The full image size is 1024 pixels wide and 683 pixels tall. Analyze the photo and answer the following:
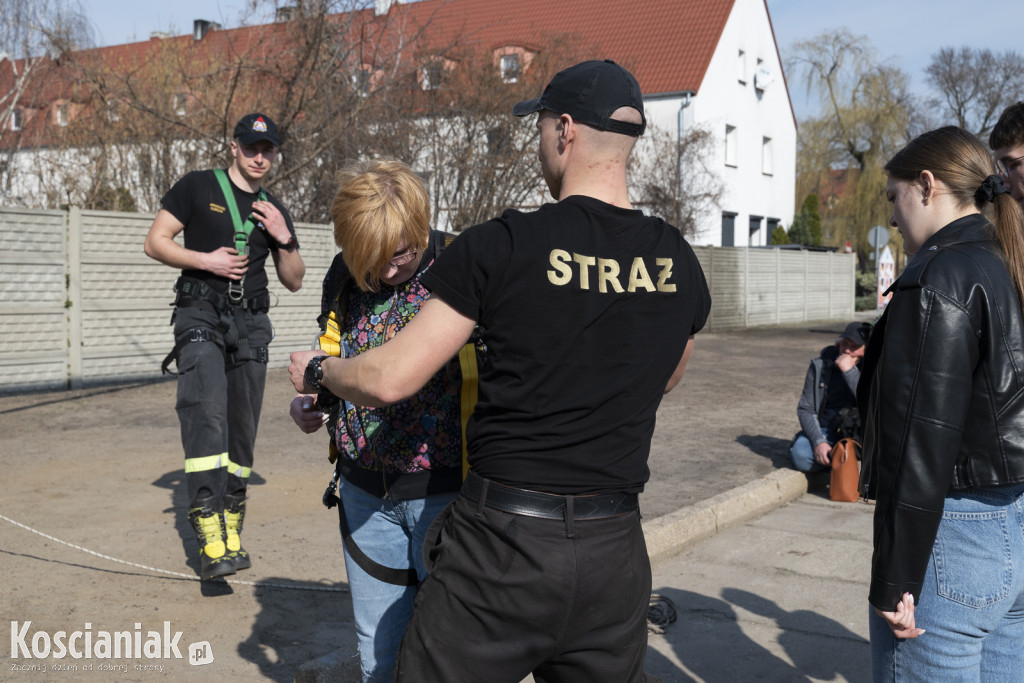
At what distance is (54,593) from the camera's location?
4352 mm

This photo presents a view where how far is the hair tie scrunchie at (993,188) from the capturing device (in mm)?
2369

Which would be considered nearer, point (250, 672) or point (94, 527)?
point (250, 672)

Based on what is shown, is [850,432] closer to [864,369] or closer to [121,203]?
[864,369]

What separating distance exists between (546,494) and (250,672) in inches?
88.4

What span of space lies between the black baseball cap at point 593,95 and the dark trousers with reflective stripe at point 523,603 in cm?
87

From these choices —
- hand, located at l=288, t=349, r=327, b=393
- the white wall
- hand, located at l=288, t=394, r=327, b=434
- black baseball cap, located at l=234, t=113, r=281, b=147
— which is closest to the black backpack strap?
hand, located at l=288, t=394, r=327, b=434

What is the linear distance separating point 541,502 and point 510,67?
1636 centimetres

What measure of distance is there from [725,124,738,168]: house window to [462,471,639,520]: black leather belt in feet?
108

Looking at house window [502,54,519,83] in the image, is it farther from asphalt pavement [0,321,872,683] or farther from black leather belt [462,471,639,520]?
black leather belt [462,471,639,520]

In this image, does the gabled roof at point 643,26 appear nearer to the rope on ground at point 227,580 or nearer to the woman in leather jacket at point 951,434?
the rope on ground at point 227,580

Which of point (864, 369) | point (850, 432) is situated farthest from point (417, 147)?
point (864, 369)

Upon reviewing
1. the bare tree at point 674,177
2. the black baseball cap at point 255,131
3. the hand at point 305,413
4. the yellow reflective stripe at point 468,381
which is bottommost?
the hand at point 305,413

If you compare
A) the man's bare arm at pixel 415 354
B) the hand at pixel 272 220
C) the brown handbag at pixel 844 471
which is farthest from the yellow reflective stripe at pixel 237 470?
the brown handbag at pixel 844 471

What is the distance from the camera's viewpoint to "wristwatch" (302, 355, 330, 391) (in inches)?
90.7
